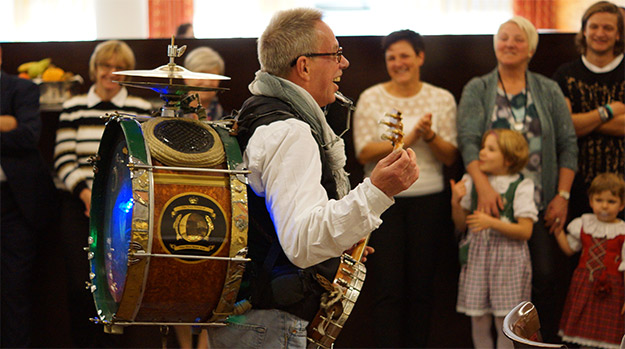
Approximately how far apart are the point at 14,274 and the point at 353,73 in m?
2.43

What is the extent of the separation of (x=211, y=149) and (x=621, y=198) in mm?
2766

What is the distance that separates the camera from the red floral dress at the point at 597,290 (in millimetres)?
4035

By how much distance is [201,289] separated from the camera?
216 cm

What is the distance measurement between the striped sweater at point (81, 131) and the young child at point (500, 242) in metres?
2.05

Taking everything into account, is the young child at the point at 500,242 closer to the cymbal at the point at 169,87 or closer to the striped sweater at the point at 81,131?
the striped sweater at the point at 81,131

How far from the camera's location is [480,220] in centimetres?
413

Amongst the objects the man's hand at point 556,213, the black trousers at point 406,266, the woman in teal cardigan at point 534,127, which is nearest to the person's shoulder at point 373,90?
the woman in teal cardigan at point 534,127

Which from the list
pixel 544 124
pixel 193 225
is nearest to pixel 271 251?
pixel 193 225

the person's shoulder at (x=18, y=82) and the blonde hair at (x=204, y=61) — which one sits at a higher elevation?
the blonde hair at (x=204, y=61)

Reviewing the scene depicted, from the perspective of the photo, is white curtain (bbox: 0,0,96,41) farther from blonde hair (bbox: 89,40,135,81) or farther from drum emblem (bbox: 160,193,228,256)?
drum emblem (bbox: 160,193,228,256)

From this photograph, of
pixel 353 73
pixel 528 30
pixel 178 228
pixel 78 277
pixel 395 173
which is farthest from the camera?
pixel 353 73

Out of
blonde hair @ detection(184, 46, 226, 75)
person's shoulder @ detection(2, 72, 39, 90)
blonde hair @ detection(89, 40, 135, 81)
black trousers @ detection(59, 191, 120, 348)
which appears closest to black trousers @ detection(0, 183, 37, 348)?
black trousers @ detection(59, 191, 120, 348)

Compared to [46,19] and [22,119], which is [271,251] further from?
[46,19]

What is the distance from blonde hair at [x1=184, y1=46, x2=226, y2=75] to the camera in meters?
4.54
